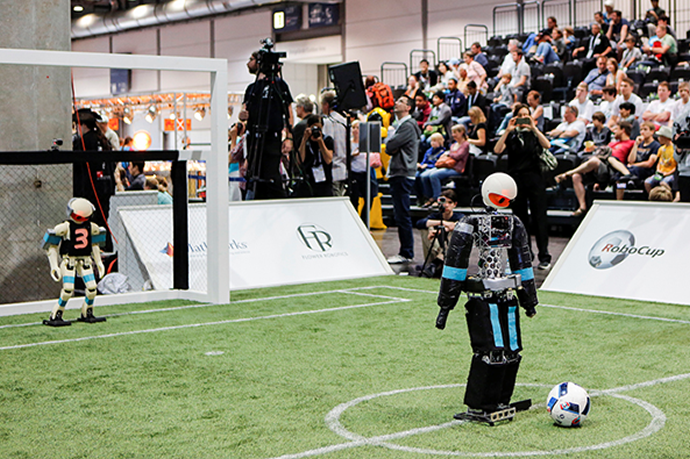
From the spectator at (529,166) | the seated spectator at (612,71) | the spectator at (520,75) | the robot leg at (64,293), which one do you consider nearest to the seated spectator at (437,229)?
the spectator at (529,166)

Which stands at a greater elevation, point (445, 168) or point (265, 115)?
point (265, 115)

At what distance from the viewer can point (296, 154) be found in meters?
13.6

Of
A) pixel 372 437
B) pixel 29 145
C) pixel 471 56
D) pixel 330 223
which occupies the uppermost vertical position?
pixel 471 56

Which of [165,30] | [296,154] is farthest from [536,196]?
[165,30]

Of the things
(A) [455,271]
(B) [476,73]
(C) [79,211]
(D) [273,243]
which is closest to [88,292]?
(C) [79,211]

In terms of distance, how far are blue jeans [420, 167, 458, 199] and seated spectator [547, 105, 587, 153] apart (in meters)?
2.00

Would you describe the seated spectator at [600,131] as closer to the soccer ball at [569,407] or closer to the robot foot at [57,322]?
the robot foot at [57,322]

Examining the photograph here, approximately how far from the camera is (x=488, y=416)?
5094mm

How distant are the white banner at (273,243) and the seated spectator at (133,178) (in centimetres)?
322

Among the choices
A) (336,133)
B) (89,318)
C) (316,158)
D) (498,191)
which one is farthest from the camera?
(336,133)

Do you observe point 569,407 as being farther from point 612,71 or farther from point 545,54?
point 545,54

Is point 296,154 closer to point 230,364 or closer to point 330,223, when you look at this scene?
point 330,223

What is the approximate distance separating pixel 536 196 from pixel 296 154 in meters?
3.67

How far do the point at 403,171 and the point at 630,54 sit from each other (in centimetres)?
843
